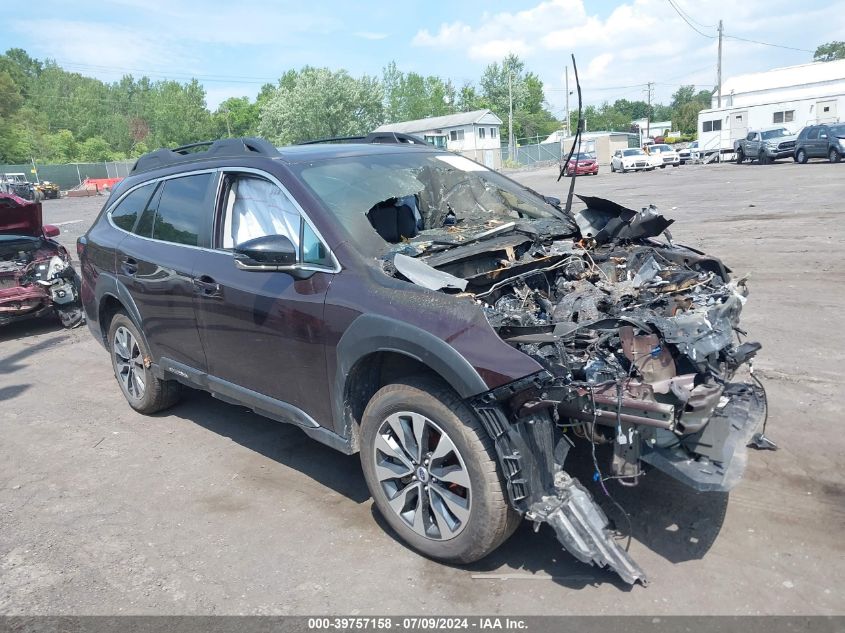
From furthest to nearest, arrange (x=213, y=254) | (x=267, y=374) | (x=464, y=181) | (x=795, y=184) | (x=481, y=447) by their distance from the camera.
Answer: (x=795, y=184) → (x=464, y=181) → (x=213, y=254) → (x=267, y=374) → (x=481, y=447)

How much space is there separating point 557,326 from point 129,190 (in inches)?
162

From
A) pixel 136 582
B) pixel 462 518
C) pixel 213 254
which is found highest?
pixel 213 254

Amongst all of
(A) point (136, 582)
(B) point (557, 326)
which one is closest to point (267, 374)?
(A) point (136, 582)

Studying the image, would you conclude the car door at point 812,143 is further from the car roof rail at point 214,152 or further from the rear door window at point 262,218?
the rear door window at point 262,218

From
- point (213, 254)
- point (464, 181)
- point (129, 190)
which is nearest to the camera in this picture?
point (213, 254)

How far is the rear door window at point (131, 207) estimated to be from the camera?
17.8 feet

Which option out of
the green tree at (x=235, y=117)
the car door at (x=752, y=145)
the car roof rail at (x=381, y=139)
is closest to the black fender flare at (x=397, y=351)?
the car roof rail at (x=381, y=139)

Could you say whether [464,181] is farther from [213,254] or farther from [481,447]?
[481,447]

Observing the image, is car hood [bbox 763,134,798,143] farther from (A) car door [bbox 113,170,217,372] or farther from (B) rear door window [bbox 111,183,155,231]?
(A) car door [bbox 113,170,217,372]

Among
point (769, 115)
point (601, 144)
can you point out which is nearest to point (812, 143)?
point (769, 115)

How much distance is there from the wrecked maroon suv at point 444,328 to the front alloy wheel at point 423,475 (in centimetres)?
1

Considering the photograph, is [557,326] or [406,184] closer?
[557,326]

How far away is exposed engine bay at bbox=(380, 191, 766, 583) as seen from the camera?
298 centimetres

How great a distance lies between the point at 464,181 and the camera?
193 inches
